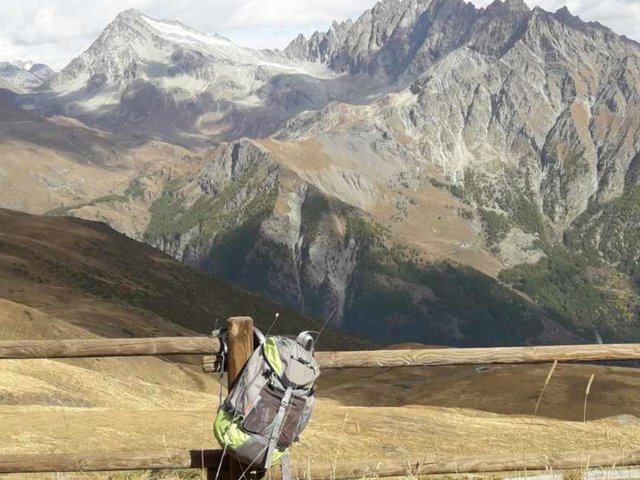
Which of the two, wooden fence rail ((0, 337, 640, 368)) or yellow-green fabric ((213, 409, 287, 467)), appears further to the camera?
wooden fence rail ((0, 337, 640, 368))

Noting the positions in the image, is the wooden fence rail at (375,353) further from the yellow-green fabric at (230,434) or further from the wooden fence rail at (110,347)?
the yellow-green fabric at (230,434)

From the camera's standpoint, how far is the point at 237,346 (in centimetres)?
750

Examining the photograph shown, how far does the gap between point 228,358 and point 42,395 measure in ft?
57.9

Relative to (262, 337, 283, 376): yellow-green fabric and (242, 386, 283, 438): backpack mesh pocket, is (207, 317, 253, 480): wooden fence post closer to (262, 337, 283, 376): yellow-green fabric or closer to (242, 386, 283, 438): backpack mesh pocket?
(262, 337, 283, 376): yellow-green fabric

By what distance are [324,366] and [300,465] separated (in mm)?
1057

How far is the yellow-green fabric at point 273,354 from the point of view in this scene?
687cm

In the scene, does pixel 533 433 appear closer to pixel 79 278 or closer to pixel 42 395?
pixel 42 395

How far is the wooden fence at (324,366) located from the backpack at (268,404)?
546 millimetres

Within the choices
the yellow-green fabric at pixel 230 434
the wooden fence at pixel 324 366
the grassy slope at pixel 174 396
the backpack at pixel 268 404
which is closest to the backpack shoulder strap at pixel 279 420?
the backpack at pixel 268 404

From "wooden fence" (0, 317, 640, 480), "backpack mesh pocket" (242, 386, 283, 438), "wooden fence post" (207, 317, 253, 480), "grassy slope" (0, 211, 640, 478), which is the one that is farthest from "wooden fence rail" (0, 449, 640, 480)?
"grassy slope" (0, 211, 640, 478)

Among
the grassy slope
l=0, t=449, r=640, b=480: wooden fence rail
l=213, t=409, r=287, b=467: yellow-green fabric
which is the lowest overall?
the grassy slope

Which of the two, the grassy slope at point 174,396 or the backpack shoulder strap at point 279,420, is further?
the grassy slope at point 174,396

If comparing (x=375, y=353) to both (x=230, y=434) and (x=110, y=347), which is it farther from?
(x=110, y=347)

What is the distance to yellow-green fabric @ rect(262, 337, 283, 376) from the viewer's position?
6.87m
